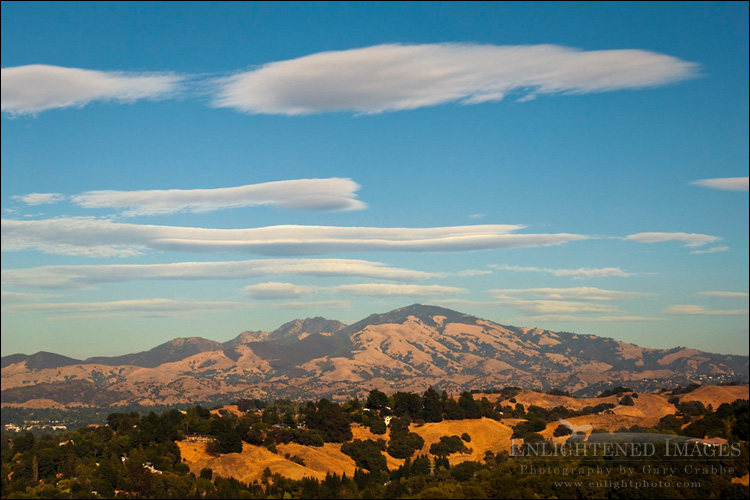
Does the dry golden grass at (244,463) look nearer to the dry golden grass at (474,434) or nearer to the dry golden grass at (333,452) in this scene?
the dry golden grass at (333,452)

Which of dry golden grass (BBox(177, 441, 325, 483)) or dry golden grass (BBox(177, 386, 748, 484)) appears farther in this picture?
dry golden grass (BBox(177, 386, 748, 484))

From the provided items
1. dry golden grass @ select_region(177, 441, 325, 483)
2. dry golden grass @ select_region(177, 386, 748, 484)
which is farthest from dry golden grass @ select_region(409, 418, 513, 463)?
dry golden grass @ select_region(177, 441, 325, 483)

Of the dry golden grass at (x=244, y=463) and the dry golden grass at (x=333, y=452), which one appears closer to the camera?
the dry golden grass at (x=244, y=463)

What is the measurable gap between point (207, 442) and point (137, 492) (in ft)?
101

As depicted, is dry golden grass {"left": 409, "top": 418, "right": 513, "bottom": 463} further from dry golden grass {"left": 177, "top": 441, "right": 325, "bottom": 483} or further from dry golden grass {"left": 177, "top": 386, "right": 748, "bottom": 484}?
dry golden grass {"left": 177, "top": 441, "right": 325, "bottom": 483}

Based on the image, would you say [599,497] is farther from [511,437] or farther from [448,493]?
[511,437]

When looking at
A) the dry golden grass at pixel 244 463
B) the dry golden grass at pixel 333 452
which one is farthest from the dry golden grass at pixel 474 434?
the dry golden grass at pixel 244 463

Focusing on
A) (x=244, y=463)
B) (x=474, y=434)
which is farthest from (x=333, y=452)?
(x=474, y=434)

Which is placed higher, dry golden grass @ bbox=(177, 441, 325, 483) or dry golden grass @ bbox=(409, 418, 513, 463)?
dry golden grass @ bbox=(177, 441, 325, 483)

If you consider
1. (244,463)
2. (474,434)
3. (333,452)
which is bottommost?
(474,434)

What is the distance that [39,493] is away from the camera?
129 metres

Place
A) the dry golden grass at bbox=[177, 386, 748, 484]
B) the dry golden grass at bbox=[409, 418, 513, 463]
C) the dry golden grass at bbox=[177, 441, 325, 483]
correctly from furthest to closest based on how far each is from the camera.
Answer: the dry golden grass at bbox=[409, 418, 513, 463]
the dry golden grass at bbox=[177, 386, 748, 484]
the dry golden grass at bbox=[177, 441, 325, 483]

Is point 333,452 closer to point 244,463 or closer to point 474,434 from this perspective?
point 244,463

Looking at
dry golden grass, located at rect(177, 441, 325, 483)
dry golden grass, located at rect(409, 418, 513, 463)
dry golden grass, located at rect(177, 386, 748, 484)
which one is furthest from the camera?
dry golden grass, located at rect(409, 418, 513, 463)
